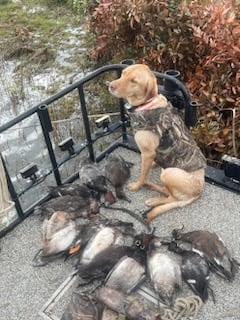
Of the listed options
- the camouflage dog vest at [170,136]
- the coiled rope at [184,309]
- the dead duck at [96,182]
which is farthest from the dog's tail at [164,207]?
the coiled rope at [184,309]

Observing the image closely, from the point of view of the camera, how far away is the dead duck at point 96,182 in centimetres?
311

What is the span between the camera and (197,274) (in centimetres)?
235

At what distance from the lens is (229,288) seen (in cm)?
240

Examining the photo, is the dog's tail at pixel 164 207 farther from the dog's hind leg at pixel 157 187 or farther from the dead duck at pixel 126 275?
the dead duck at pixel 126 275

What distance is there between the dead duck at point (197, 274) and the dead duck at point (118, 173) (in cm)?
87

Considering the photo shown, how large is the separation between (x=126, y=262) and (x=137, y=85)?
1.22 m

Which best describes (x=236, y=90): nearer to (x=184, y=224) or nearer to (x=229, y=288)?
(x=184, y=224)

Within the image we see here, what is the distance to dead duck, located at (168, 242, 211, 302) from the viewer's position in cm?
234

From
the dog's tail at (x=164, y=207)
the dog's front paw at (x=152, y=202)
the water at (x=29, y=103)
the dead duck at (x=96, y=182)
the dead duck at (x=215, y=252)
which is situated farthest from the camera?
the water at (x=29, y=103)

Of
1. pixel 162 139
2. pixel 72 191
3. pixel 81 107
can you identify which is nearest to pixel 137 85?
pixel 162 139

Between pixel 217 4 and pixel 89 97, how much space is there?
7.39 feet

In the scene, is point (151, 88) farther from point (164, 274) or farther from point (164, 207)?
point (164, 274)

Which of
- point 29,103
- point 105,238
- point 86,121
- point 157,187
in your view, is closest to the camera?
point 105,238

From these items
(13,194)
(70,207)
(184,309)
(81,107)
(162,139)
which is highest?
(81,107)
